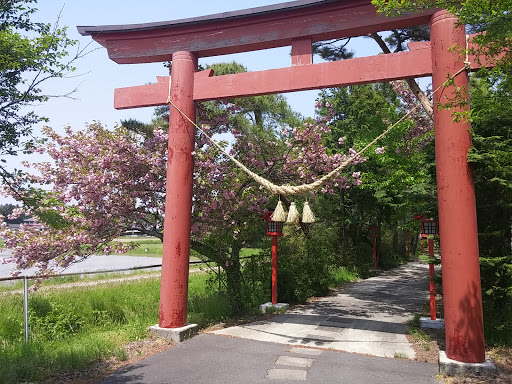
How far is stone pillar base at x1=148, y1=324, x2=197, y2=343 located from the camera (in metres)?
6.00

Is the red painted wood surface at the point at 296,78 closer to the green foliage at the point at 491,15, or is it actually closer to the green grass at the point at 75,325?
the green foliage at the point at 491,15

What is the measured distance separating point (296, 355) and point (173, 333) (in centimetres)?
200

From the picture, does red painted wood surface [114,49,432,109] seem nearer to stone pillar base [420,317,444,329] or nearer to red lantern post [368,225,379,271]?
stone pillar base [420,317,444,329]

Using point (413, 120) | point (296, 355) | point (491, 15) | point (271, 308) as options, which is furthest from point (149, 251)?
point (491, 15)

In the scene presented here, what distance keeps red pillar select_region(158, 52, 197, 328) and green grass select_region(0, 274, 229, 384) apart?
2.36 feet

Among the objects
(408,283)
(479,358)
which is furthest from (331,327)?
(408,283)

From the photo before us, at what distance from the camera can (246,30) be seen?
20.7ft

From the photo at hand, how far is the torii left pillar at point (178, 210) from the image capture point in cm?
623

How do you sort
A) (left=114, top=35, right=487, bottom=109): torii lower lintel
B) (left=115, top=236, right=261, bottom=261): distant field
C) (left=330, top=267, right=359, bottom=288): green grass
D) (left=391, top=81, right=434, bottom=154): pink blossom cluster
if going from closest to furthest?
(left=114, top=35, right=487, bottom=109): torii lower lintel
(left=115, top=236, right=261, bottom=261): distant field
(left=391, top=81, right=434, bottom=154): pink blossom cluster
(left=330, top=267, right=359, bottom=288): green grass

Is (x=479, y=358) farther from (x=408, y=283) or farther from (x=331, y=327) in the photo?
(x=408, y=283)

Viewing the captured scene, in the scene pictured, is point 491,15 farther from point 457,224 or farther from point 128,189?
point 128,189

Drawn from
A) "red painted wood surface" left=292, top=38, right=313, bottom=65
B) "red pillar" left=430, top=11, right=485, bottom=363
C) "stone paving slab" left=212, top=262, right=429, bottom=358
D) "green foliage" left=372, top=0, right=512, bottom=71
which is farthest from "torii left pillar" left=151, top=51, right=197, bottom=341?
"red pillar" left=430, top=11, right=485, bottom=363

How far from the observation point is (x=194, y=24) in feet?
21.3

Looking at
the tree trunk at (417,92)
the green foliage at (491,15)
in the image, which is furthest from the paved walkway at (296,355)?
the tree trunk at (417,92)
